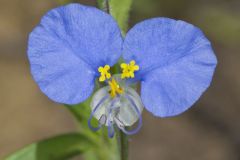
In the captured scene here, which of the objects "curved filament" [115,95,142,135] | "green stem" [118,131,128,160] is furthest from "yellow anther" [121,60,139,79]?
"green stem" [118,131,128,160]

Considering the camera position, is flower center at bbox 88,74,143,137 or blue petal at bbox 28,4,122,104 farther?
flower center at bbox 88,74,143,137

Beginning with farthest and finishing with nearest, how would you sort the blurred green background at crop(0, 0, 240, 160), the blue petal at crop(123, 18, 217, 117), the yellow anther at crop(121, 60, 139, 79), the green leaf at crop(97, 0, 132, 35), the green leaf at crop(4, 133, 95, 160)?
the blurred green background at crop(0, 0, 240, 160) < the green leaf at crop(4, 133, 95, 160) < the green leaf at crop(97, 0, 132, 35) < the yellow anther at crop(121, 60, 139, 79) < the blue petal at crop(123, 18, 217, 117)

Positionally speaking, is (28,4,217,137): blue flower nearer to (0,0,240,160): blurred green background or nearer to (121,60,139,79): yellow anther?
(121,60,139,79): yellow anther

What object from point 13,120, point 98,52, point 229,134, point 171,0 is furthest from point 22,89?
point 98,52

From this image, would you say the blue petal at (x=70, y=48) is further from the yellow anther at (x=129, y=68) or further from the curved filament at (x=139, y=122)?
the curved filament at (x=139, y=122)

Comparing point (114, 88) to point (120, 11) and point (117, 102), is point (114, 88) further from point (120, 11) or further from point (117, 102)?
point (120, 11)

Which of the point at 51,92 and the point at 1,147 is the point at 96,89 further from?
the point at 1,147

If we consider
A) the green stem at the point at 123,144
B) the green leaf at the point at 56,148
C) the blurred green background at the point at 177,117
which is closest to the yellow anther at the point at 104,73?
the green stem at the point at 123,144
